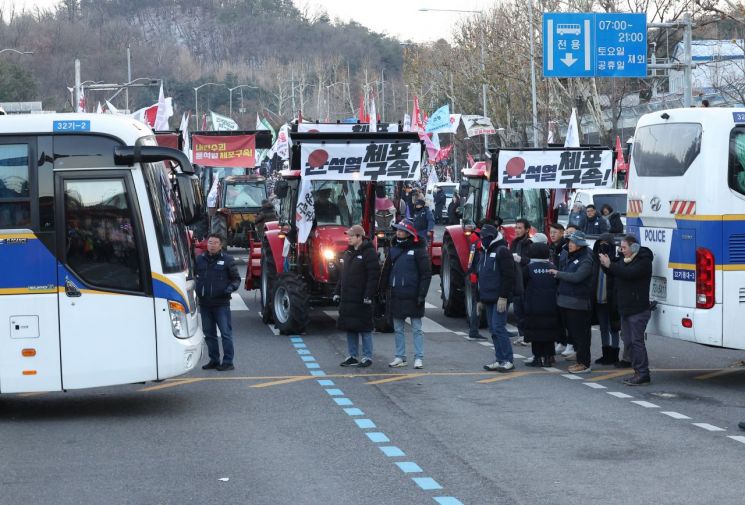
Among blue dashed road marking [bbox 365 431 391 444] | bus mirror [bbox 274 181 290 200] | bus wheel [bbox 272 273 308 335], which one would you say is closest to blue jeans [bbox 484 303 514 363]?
bus wheel [bbox 272 273 308 335]

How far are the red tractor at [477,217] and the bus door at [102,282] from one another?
9182 mm

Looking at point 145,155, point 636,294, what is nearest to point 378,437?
point 145,155

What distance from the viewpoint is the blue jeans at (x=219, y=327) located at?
15445mm

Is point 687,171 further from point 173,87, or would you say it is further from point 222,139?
point 173,87

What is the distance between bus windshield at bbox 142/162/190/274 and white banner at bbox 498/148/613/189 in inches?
339

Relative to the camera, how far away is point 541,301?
1555 centimetres

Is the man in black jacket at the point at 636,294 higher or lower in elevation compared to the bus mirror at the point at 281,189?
lower

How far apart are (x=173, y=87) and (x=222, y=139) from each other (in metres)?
114

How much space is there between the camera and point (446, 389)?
14078 mm

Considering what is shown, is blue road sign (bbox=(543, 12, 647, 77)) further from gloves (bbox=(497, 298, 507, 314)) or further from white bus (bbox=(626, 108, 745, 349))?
white bus (bbox=(626, 108, 745, 349))

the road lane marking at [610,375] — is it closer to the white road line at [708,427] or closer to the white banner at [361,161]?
the white road line at [708,427]

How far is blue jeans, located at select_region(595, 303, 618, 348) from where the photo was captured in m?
16.1

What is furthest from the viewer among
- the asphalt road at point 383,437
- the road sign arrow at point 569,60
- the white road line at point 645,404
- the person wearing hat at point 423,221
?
the road sign arrow at point 569,60

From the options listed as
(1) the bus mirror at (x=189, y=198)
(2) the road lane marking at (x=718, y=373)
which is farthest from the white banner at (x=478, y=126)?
(1) the bus mirror at (x=189, y=198)
